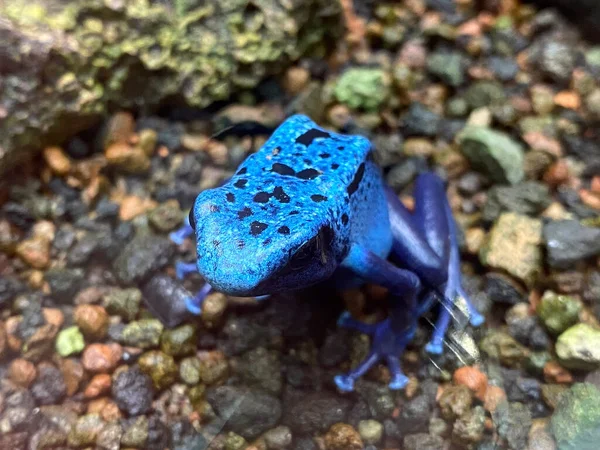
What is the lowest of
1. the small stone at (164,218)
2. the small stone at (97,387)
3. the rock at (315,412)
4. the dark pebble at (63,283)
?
the rock at (315,412)

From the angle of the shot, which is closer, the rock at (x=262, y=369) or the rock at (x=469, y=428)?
the rock at (x=469, y=428)

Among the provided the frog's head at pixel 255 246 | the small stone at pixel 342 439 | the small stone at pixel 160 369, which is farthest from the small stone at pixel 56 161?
the small stone at pixel 342 439

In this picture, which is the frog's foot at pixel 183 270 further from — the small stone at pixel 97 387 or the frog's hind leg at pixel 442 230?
the frog's hind leg at pixel 442 230

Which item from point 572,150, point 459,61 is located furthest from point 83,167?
point 572,150

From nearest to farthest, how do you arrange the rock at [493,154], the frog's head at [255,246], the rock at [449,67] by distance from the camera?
the frog's head at [255,246]
the rock at [493,154]
the rock at [449,67]

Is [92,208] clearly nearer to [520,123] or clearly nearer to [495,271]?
[495,271]

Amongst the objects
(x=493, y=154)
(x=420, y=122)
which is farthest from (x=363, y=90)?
(x=493, y=154)
